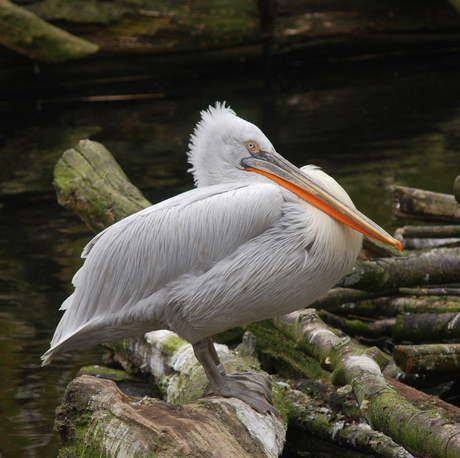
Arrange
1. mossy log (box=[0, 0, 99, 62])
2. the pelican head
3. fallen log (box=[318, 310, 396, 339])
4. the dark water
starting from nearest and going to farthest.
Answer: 1. the pelican head
2. fallen log (box=[318, 310, 396, 339])
3. the dark water
4. mossy log (box=[0, 0, 99, 62])

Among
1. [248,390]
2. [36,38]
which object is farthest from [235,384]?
[36,38]

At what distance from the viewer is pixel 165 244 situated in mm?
2795

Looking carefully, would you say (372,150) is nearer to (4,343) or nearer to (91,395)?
(4,343)

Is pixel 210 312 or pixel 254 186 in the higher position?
pixel 254 186

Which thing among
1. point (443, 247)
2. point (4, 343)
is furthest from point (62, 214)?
point (443, 247)

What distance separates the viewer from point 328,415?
10.1 feet

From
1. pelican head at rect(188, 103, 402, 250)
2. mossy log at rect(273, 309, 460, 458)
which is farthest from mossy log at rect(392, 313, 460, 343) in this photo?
pelican head at rect(188, 103, 402, 250)

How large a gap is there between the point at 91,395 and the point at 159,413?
273 mm

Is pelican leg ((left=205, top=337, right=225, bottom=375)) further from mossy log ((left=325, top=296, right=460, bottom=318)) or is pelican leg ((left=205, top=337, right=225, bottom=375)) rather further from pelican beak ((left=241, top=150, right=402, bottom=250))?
mossy log ((left=325, top=296, right=460, bottom=318))

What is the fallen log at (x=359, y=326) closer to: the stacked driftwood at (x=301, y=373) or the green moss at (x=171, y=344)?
the stacked driftwood at (x=301, y=373)

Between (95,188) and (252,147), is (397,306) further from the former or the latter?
(95,188)

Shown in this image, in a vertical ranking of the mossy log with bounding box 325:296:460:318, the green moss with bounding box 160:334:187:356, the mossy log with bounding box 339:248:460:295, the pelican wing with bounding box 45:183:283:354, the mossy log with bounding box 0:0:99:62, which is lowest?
the green moss with bounding box 160:334:187:356

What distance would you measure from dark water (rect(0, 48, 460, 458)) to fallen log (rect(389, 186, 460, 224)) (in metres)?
1.31

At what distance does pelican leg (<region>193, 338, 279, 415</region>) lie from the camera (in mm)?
2844
